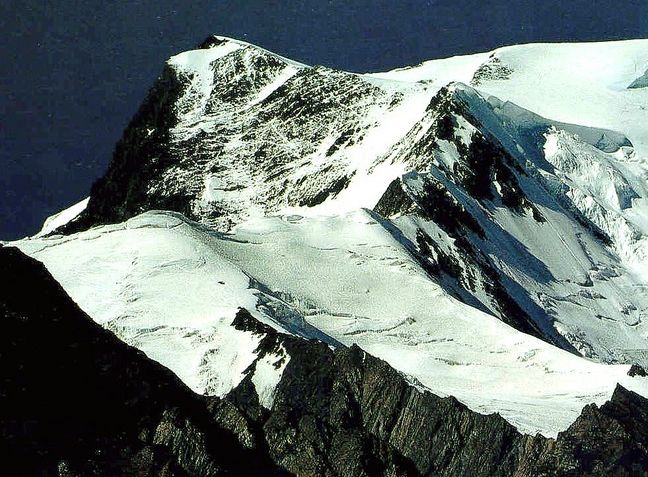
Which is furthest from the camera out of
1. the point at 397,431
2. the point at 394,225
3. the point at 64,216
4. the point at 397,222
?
the point at 64,216

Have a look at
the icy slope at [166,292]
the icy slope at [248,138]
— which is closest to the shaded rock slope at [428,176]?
the icy slope at [248,138]

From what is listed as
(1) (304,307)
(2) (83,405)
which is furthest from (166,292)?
(2) (83,405)

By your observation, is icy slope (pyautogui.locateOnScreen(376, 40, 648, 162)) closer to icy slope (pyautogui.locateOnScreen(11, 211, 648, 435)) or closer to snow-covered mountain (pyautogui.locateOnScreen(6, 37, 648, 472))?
snow-covered mountain (pyautogui.locateOnScreen(6, 37, 648, 472))

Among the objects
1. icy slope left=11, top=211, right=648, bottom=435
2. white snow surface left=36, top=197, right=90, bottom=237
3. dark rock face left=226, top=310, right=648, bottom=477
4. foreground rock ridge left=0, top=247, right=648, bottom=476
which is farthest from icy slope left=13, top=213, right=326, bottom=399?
white snow surface left=36, top=197, right=90, bottom=237

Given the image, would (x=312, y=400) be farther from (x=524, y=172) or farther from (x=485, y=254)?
(x=524, y=172)

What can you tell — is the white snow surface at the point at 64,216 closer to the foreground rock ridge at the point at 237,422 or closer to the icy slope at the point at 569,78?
the icy slope at the point at 569,78

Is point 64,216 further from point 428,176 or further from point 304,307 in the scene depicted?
point 304,307

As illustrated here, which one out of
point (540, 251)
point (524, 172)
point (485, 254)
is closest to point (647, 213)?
point (524, 172)

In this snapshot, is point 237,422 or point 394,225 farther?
point 394,225
